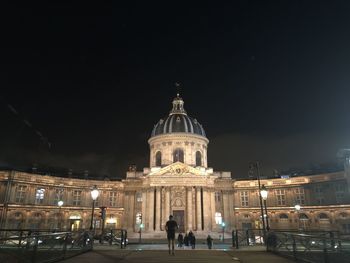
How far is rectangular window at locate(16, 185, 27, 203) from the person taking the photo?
59781 mm

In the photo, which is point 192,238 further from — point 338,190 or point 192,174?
point 338,190


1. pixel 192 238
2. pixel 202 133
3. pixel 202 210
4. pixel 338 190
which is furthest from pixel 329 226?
pixel 192 238

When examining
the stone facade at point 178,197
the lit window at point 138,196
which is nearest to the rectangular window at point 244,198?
the stone facade at point 178,197

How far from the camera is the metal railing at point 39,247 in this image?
10.9m

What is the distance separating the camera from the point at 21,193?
60312mm

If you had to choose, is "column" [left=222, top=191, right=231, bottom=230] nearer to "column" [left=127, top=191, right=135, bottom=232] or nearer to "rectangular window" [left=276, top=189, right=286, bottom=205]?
"rectangular window" [left=276, top=189, right=286, bottom=205]

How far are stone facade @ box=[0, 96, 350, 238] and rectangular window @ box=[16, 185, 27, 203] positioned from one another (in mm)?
185

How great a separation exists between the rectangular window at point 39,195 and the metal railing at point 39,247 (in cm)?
5296

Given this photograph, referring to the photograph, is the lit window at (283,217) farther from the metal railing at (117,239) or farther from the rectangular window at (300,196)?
the metal railing at (117,239)

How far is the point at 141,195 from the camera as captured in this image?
65.2m

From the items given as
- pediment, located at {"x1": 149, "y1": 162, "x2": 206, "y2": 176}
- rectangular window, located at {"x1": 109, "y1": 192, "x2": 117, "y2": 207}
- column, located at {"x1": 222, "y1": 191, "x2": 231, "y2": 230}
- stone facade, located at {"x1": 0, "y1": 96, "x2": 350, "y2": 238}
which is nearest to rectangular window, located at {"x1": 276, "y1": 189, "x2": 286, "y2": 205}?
stone facade, located at {"x1": 0, "y1": 96, "x2": 350, "y2": 238}

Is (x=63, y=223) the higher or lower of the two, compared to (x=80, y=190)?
lower

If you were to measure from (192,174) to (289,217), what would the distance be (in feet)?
87.5

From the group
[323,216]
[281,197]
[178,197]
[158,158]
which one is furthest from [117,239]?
[323,216]
